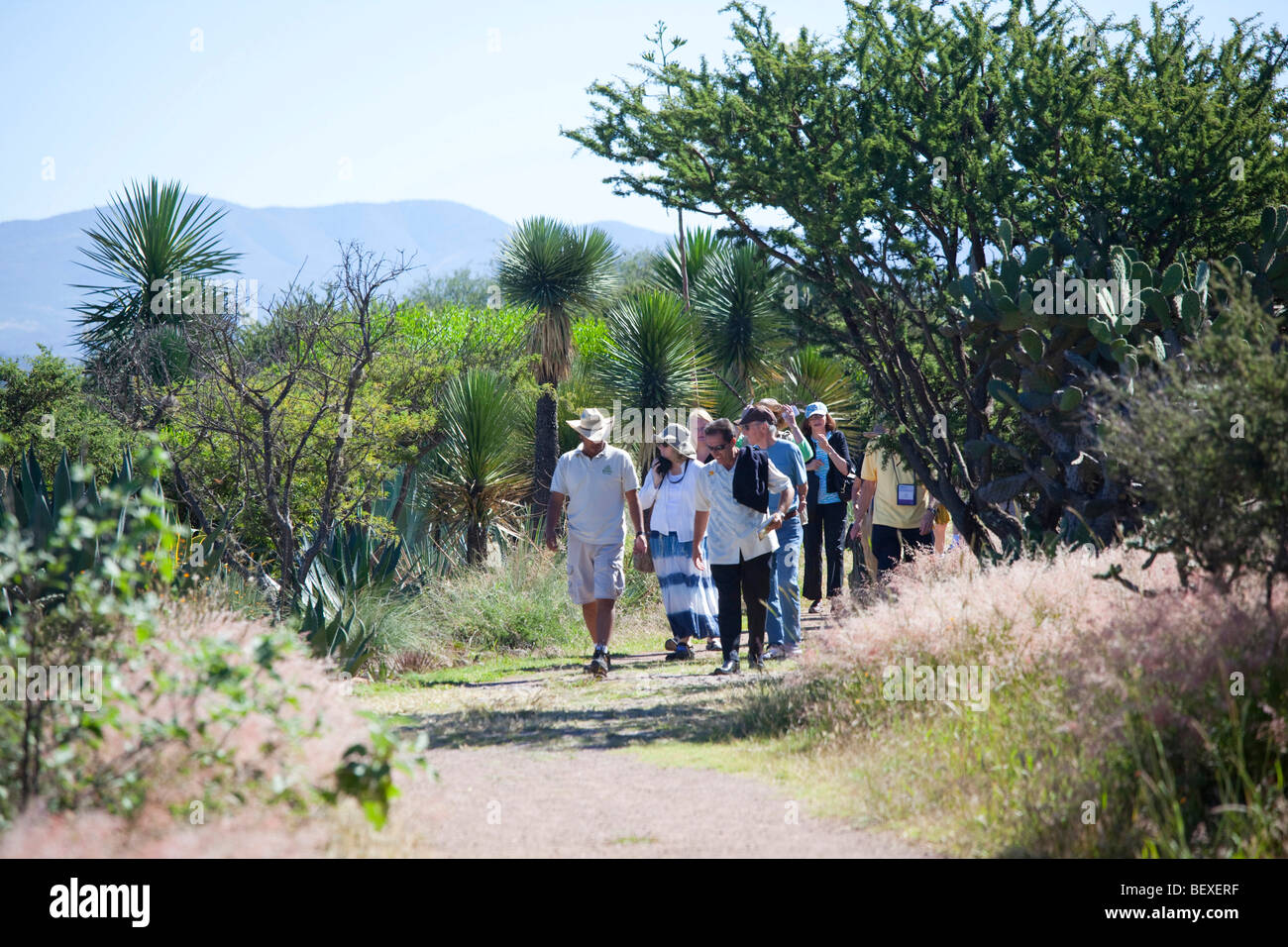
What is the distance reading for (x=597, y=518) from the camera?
879cm

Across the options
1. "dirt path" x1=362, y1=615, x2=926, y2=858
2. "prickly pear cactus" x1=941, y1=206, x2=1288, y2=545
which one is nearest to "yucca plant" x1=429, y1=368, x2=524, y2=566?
"dirt path" x1=362, y1=615, x2=926, y2=858

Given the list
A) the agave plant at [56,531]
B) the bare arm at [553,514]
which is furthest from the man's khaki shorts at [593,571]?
the agave plant at [56,531]

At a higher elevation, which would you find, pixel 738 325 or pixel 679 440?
pixel 738 325

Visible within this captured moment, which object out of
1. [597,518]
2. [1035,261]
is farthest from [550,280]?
[1035,261]

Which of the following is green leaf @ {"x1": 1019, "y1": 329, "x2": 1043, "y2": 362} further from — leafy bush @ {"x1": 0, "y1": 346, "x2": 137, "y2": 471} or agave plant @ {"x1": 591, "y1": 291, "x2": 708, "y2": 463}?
agave plant @ {"x1": 591, "y1": 291, "x2": 708, "y2": 463}

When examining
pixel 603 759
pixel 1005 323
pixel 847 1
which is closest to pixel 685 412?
pixel 847 1

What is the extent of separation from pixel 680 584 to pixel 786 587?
1.12 m

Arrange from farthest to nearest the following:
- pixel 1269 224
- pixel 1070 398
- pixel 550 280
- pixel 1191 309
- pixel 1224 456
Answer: pixel 550 280 → pixel 1269 224 → pixel 1070 398 → pixel 1191 309 → pixel 1224 456

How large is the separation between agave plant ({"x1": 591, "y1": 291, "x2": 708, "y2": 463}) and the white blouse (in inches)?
439

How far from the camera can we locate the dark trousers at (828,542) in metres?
11.4

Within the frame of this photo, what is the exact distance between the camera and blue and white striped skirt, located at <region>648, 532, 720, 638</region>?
9805 mm

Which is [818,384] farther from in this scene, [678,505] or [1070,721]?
[1070,721]

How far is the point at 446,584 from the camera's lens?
1100 cm
